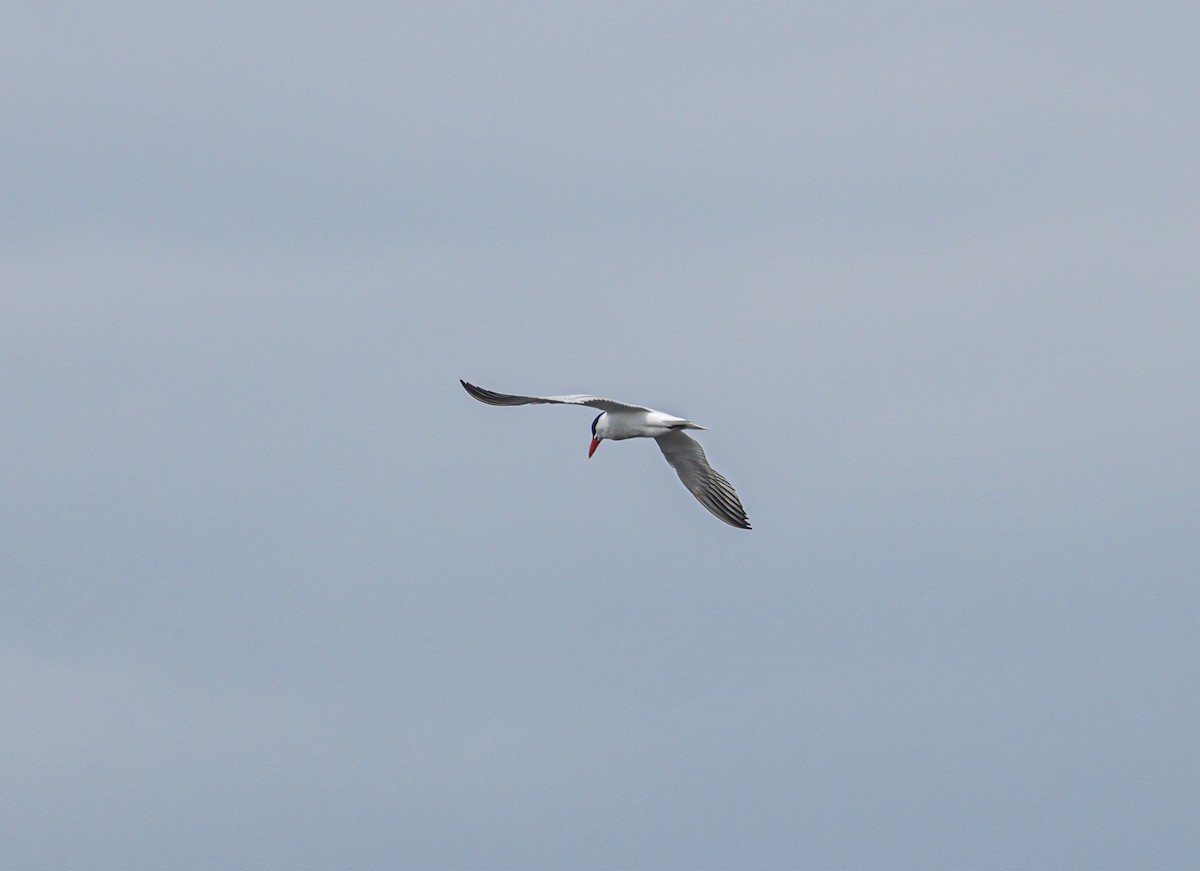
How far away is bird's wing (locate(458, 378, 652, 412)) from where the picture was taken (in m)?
28.2

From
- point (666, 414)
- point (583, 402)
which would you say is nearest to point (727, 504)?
point (666, 414)

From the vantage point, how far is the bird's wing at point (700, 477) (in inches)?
1281

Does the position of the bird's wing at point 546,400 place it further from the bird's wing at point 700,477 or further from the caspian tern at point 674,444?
the bird's wing at point 700,477

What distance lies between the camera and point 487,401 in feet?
97.7

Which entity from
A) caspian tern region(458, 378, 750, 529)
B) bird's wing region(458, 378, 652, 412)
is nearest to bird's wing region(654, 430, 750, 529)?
caspian tern region(458, 378, 750, 529)

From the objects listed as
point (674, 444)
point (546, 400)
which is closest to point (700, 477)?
point (674, 444)

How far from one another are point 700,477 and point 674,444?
0.87 meters

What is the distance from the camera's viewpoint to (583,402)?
93.4 feet

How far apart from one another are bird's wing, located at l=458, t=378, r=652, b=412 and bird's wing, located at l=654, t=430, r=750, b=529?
1.99 metres

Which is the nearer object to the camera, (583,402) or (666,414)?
(583,402)

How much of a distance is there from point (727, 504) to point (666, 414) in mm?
2524

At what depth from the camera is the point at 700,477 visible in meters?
33.0

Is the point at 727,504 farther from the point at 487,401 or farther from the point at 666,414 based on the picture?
the point at 487,401

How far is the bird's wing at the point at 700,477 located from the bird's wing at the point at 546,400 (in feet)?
6.52
